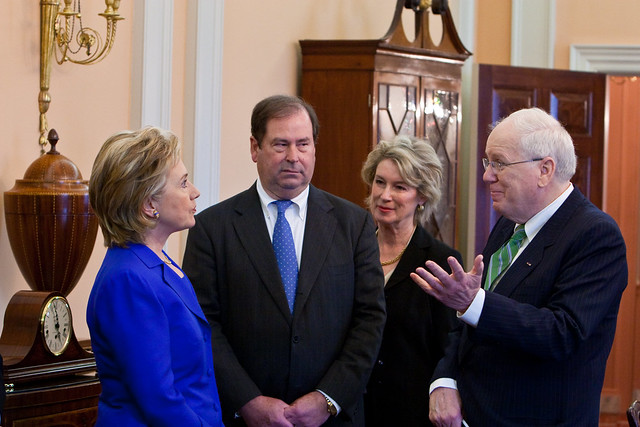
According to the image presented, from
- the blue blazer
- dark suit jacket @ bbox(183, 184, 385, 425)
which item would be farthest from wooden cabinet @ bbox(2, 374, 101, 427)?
the blue blazer

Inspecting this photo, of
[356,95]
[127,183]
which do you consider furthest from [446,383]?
[356,95]

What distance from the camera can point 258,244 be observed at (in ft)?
9.61

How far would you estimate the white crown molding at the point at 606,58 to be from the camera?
6.91m

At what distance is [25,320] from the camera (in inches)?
123

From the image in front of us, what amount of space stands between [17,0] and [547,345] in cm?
238

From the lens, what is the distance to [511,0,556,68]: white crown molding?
7.09m

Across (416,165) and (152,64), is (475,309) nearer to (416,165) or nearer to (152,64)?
(416,165)

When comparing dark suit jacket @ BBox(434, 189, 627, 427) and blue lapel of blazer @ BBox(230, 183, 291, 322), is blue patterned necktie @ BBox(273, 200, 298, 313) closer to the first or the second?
blue lapel of blazer @ BBox(230, 183, 291, 322)

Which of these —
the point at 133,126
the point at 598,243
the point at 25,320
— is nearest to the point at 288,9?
the point at 133,126

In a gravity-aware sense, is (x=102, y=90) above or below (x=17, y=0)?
below

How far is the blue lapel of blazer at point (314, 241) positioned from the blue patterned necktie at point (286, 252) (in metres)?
0.03

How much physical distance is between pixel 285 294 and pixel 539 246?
0.78m

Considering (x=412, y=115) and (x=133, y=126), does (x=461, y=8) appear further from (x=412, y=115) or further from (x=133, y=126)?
(x=133, y=126)

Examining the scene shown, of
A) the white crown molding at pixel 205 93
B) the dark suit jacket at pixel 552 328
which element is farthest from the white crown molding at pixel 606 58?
the dark suit jacket at pixel 552 328
